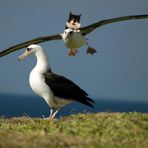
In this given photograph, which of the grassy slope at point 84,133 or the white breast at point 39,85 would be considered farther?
the white breast at point 39,85

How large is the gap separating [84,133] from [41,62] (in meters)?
4.72

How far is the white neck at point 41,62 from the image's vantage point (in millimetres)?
14688

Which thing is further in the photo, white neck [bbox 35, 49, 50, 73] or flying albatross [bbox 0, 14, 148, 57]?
flying albatross [bbox 0, 14, 148, 57]

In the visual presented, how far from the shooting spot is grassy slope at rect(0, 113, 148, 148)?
30.8 ft

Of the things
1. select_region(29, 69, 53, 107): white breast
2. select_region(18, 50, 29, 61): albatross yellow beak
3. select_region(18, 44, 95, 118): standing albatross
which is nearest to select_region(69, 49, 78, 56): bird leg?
select_region(18, 50, 29, 61): albatross yellow beak

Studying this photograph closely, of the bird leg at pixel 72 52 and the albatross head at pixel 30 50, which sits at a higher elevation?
the albatross head at pixel 30 50

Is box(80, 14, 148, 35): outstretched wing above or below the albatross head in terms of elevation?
above

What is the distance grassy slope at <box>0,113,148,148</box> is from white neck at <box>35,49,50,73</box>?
7.38 feet

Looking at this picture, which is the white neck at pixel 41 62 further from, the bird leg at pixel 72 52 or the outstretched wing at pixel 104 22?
the bird leg at pixel 72 52

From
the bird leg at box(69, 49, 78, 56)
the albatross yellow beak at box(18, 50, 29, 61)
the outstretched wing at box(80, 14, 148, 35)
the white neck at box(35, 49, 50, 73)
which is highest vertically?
the outstretched wing at box(80, 14, 148, 35)

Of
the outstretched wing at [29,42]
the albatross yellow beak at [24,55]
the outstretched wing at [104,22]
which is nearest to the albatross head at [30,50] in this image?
the albatross yellow beak at [24,55]

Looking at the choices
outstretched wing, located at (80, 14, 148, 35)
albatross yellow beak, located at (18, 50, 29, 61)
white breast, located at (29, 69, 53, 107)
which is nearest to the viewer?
white breast, located at (29, 69, 53, 107)

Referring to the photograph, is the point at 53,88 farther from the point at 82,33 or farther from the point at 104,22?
the point at 82,33

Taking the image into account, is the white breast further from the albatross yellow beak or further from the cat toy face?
the cat toy face
